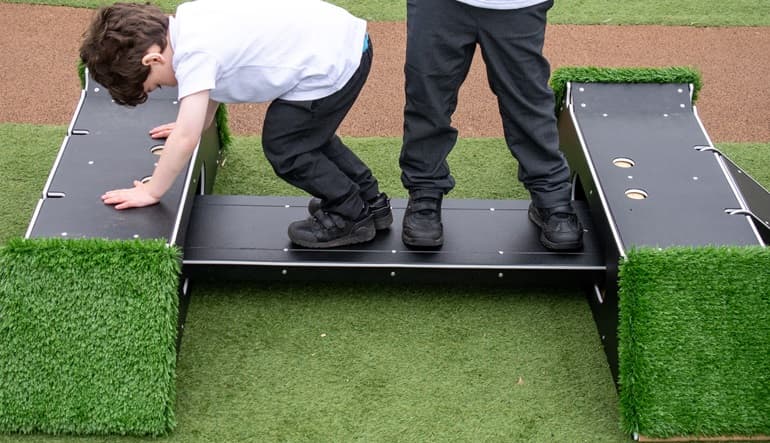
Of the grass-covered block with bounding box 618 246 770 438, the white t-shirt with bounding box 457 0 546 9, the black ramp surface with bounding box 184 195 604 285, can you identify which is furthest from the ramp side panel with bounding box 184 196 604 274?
the white t-shirt with bounding box 457 0 546 9

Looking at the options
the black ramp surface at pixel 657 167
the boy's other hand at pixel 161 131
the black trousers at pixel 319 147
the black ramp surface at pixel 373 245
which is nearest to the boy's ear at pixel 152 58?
the black trousers at pixel 319 147

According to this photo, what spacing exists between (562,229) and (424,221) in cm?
43

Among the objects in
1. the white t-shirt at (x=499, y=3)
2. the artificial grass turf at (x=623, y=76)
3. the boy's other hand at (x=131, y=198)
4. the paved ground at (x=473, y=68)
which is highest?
the white t-shirt at (x=499, y=3)

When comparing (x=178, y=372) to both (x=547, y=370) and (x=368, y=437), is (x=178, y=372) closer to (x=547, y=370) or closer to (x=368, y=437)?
(x=368, y=437)

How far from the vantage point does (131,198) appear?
9.53 feet

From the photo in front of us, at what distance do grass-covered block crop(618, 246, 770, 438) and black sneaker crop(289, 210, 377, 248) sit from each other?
0.84 metres

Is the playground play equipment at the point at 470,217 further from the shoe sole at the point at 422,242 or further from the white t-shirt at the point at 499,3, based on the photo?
the white t-shirt at the point at 499,3

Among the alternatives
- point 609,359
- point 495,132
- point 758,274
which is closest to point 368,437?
point 609,359

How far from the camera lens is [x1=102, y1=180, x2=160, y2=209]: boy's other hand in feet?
9.51

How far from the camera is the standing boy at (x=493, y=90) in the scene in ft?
8.77

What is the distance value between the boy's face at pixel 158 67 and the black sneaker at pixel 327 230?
0.64 metres

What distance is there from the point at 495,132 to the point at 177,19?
6.19 ft

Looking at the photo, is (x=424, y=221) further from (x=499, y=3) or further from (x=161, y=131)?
(x=161, y=131)

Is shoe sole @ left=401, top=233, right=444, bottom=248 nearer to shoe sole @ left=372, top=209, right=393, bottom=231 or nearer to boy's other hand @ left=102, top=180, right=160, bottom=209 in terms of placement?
shoe sole @ left=372, top=209, right=393, bottom=231
